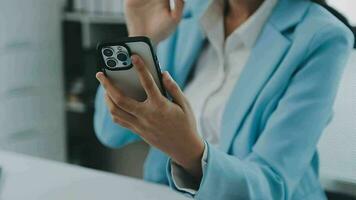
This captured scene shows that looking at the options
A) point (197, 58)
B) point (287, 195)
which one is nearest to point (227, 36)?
point (197, 58)

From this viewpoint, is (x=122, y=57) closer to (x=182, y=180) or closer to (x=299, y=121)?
(x=182, y=180)

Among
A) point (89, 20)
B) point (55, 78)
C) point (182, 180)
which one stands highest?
point (182, 180)

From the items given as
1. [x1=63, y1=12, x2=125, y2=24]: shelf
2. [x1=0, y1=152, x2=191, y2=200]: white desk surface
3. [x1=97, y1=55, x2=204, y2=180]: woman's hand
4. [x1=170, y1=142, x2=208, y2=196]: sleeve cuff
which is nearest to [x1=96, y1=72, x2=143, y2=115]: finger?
[x1=97, y1=55, x2=204, y2=180]: woman's hand

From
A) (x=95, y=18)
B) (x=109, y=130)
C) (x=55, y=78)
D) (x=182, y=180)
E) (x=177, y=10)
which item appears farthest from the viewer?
(x=55, y=78)

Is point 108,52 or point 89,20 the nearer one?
point 108,52

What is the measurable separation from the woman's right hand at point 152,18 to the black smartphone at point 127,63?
0.33m

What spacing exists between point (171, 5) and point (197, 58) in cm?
12

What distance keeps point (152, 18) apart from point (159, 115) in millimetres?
395

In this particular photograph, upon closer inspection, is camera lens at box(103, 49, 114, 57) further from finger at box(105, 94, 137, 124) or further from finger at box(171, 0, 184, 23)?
finger at box(171, 0, 184, 23)

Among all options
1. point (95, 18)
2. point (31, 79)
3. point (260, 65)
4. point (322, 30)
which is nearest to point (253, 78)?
point (260, 65)

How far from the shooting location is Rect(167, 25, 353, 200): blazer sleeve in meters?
0.81

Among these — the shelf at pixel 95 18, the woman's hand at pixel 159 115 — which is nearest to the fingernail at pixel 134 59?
the woman's hand at pixel 159 115

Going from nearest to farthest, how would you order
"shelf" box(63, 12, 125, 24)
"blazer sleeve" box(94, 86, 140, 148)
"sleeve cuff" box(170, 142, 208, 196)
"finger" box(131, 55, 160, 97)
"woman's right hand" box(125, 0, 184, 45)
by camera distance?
"finger" box(131, 55, 160, 97) → "sleeve cuff" box(170, 142, 208, 196) → "woman's right hand" box(125, 0, 184, 45) → "blazer sleeve" box(94, 86, 140, 148) → "shelf" box(63, 12, 125, 24)

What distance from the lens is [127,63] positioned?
25.2 inches
